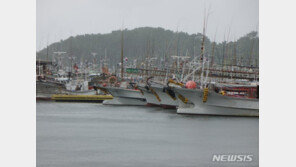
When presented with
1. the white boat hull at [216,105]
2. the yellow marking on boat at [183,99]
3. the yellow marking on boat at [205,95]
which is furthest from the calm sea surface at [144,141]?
the yellow marking on boat at [183,99]

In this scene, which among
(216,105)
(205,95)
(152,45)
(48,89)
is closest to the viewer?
(205,95)

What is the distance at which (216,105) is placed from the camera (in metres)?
32.0

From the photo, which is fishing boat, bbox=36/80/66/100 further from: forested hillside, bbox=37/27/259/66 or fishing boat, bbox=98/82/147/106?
fishing boat, bbox=98/82/147/106

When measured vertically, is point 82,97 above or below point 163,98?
below

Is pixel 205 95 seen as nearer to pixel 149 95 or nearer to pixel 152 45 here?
pixel 152 45

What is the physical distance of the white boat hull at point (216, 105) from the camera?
30.9 m

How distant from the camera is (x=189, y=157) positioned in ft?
59.2

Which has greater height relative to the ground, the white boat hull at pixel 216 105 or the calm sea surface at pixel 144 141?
the white boat hull at pixel 216 105

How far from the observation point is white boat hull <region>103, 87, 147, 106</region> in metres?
47.7

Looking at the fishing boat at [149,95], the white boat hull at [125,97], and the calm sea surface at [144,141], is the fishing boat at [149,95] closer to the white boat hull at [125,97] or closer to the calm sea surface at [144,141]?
the white boat hull at [125,97]

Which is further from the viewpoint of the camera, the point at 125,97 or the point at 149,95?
the point at 125,97

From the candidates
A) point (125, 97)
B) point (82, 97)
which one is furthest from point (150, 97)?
point (82, 97)

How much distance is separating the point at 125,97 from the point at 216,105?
56.2ft

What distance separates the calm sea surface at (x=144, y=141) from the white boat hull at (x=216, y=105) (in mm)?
607
